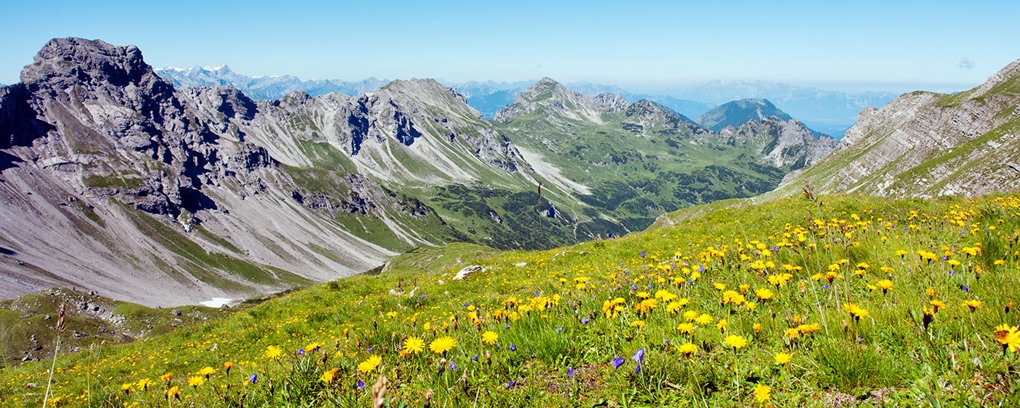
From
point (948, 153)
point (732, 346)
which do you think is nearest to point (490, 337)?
point (732, 346)

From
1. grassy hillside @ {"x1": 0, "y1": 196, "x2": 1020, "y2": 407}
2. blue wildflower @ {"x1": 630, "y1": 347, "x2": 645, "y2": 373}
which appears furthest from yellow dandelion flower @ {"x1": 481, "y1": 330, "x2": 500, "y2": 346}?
blue wildflower @ {"x1": 630, "y1": 347, "x2": 645, "y2": 373}

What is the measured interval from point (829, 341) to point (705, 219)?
64.1ft

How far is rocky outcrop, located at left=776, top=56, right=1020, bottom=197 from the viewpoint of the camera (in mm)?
97312

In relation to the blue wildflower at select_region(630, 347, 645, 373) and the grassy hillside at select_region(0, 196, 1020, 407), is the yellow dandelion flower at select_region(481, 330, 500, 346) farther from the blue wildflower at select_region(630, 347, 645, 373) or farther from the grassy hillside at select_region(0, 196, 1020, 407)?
the blue wildflower at select_region(630, 347, 645, 373)

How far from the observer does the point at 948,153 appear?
12500 cm

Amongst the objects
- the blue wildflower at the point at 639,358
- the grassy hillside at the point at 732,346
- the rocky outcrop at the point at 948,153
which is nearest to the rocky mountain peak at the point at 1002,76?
the rocky outcrop at the point at 948,153

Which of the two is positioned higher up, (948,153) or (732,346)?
(732,346)

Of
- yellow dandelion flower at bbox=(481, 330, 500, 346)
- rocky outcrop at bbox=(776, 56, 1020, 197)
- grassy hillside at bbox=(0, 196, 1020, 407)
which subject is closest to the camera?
grassy hillside at bbox=(0, 196, 1020, 407)

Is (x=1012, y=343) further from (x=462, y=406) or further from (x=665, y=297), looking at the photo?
(x=462, y=406)

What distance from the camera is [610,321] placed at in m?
6.20

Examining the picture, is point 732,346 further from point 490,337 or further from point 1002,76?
point 1002,76

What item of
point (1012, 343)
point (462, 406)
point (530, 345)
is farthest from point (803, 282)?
point (462, 406)

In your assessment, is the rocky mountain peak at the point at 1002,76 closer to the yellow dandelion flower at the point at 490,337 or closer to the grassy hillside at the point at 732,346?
the grassy hillside at the point at 732,346

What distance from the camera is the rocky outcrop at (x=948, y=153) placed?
9731 centimetres
